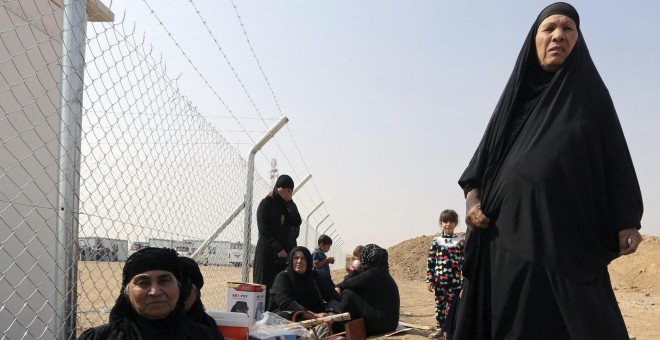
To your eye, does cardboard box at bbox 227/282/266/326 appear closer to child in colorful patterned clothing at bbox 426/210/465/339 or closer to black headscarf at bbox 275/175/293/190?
black headscarf at bbox 275/175/293/190

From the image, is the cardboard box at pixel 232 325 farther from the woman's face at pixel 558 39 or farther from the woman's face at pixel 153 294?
the woman's face at pixel 558 39

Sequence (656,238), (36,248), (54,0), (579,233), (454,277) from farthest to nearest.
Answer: (656,238), (454,277), (36,248), (54,0), (579,233)

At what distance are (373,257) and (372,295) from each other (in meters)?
0.36

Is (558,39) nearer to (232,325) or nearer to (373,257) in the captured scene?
(232,325)

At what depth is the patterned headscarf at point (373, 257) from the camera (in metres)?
6.04

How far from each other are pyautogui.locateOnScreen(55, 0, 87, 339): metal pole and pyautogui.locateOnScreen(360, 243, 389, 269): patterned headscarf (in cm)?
403

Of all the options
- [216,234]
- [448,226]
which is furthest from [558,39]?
[448,226]

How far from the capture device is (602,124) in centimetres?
236

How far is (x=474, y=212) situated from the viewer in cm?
249

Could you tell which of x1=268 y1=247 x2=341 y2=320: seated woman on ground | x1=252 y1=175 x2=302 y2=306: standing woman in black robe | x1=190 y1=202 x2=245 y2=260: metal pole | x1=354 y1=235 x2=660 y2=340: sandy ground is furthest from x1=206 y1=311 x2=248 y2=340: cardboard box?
x1=354 y1=235 x2=660 y2=340: sandy ground

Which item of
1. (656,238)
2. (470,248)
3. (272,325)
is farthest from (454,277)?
(656,238)

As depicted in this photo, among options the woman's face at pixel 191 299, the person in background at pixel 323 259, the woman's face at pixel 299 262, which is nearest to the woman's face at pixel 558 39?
the woman's face at pixel 191 299

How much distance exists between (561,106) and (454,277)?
4.32 meters

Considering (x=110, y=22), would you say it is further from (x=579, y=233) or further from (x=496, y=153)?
(x=579, y=233)
